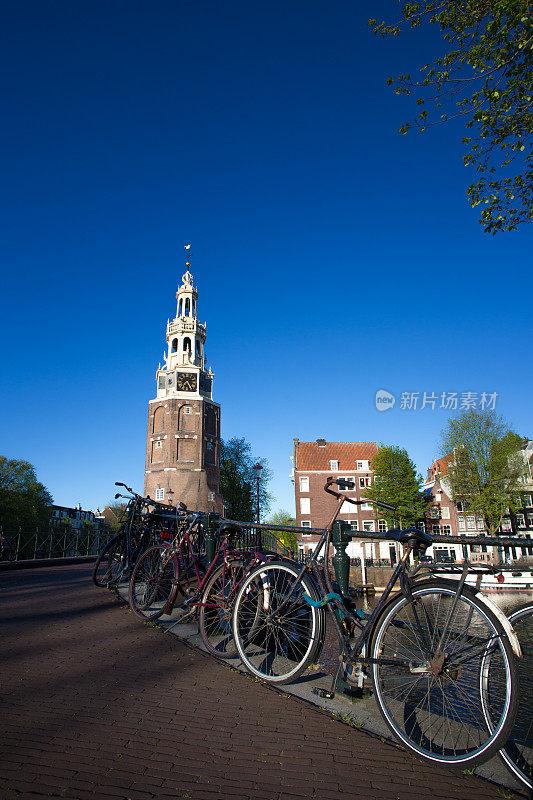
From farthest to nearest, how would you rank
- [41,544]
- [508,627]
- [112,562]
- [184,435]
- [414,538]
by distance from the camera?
[184,435], [41,544], [112,562], [414,538], [508,627]

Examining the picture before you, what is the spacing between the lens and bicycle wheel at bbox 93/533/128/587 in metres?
8.14

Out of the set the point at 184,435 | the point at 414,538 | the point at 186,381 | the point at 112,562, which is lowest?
the point at 112,562

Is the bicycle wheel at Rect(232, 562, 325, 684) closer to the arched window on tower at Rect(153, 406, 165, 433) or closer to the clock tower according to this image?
the clock tower

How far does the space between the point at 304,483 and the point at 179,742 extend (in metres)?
46.5

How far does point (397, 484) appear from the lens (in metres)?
42.9

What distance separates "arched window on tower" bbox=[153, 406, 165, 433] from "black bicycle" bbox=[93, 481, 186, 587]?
48.2 m

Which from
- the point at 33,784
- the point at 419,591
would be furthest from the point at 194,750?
the point at 419,591

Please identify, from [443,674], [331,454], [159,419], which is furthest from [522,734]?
[159,419]

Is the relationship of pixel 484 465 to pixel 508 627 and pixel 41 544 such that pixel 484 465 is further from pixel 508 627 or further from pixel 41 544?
pixel 508 627

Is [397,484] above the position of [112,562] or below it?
above

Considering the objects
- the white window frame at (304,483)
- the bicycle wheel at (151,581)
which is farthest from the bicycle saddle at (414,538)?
the white window frame at (304,483)

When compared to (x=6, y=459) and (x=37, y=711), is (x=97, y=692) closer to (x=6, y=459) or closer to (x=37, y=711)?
(x=37, y=711)

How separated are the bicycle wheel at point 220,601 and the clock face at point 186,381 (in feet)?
179

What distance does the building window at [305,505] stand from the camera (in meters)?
47.1
